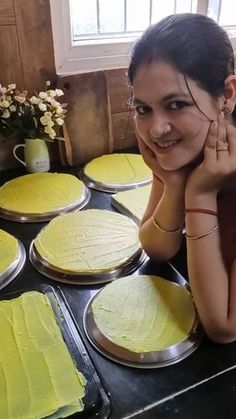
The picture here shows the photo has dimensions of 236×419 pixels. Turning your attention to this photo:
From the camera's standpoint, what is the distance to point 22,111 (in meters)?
1.24

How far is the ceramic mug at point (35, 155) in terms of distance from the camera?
129 cm

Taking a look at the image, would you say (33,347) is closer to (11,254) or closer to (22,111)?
(11,254)

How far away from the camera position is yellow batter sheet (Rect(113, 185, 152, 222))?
1.06 metres

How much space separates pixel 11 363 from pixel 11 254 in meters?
0.32

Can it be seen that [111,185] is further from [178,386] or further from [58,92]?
[178,386]

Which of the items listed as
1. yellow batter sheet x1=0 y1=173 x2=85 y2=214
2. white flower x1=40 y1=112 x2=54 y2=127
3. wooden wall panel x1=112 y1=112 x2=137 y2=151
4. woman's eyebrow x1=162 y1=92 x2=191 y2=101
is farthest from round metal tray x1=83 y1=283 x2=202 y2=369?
wooden wall panel x1=112 y1=112 x2=137 y2=151

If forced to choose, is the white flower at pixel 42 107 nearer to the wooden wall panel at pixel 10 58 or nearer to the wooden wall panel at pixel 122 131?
the wooden wall panel at pixel 10 58

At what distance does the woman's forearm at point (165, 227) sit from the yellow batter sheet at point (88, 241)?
6 cm

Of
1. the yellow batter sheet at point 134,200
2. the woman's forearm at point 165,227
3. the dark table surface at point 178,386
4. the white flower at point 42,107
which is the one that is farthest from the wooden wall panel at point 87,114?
the dark table surface at point 178,386

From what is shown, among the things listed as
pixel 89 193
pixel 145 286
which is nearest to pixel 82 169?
pixel 89 193

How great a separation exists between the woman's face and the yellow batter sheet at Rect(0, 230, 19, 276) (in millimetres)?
419

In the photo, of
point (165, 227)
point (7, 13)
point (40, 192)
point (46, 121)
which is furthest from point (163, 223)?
point (7, 13)

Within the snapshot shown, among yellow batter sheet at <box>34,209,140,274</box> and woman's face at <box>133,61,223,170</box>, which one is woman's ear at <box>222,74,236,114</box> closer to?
woman's face at <box>133,61,223,170</box>

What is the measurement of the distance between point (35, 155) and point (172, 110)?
0.76 metres
